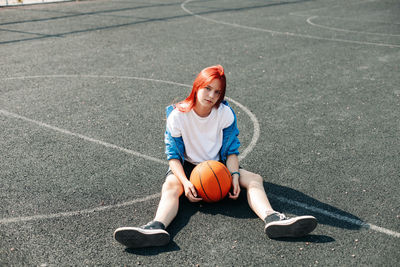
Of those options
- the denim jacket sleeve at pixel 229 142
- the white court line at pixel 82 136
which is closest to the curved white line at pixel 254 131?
the denim jacket sleeve at pixel 229 142

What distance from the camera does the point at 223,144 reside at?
16.6 feet

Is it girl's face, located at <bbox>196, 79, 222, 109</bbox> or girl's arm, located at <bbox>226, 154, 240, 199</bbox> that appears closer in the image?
girl's face, located at <bbox>196, 79, 222, 109</bbox>

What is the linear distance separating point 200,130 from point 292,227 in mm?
1378

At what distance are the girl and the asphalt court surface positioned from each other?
159 millimetres

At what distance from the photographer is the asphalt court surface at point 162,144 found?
426 centimetres

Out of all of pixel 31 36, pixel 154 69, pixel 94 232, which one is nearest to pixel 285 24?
pixel 154 69

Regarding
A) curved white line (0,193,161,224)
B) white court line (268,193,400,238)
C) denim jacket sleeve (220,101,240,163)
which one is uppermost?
denim jacket sleeve (220,101,240,163)

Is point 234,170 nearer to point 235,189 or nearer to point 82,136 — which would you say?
point 235,189

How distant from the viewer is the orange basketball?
4652 mm

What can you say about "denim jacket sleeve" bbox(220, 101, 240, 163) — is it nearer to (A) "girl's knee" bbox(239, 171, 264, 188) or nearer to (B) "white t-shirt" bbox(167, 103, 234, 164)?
(B) "white t-shirt" bbox(167, 103, 234, 164)

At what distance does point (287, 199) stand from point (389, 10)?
47.6 feet

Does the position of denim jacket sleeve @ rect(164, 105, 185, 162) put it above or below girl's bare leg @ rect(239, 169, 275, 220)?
Answer: above

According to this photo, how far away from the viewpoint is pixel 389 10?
1731 cm

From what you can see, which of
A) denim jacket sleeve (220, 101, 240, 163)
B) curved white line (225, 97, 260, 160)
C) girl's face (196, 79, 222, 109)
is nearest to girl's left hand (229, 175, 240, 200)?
denim jacket sleeve (220, 101, 240, 163)
